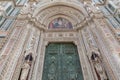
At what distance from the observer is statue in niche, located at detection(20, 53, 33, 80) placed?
23.0ft

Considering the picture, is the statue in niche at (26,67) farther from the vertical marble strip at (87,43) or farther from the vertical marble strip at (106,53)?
the vertical marble strip at (106,53)

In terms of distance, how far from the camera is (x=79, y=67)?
882 cm

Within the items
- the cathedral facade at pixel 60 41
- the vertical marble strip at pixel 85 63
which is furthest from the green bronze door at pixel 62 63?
the vertical marble strip at pixel 85 63

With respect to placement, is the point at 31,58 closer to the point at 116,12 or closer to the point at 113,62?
the point at 113,62

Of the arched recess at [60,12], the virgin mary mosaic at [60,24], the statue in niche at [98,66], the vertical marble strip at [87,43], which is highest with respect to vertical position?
the arched recess at [60,12]

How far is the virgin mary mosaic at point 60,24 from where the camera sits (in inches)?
473

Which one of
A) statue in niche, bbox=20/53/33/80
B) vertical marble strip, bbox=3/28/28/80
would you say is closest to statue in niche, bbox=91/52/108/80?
statue in niche, bbox=20/53/33/80

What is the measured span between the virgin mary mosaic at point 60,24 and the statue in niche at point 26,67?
4.37m

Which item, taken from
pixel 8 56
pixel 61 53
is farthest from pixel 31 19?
pixel 8 56

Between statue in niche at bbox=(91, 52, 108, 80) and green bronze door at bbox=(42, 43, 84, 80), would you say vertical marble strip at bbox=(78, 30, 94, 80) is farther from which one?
statue in niche at bbox=(91, 52, 108, 80)

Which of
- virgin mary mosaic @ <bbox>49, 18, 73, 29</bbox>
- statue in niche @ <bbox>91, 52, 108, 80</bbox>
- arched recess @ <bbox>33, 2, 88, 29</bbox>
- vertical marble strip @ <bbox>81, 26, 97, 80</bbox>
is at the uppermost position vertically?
arched recess @ <bbox>33, 2, 88, 29</bbox>

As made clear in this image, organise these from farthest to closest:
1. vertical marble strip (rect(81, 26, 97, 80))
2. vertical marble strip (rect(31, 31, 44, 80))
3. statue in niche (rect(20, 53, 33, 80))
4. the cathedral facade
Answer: vertical marble strip (rect(81, 26, 97, 80)) → vertical marble strip (rect(31, 31, 44, 80)) → the cathedral facade → statue in niche (rect(20, 53, 33, 80))

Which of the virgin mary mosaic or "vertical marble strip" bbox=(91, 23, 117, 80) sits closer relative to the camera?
"vertical marble strip" bbox=(91, 23, 117, 80)

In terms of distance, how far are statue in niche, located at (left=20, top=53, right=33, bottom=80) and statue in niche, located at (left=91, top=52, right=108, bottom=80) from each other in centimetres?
304
